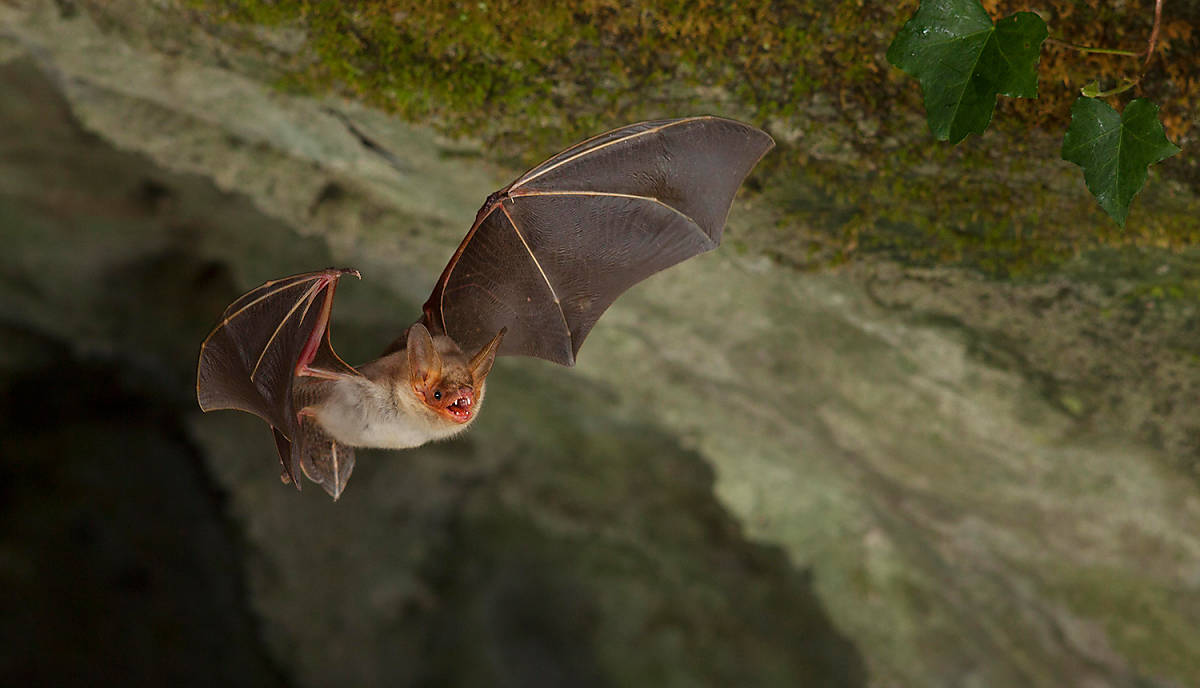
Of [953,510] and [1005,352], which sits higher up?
[1005,352]

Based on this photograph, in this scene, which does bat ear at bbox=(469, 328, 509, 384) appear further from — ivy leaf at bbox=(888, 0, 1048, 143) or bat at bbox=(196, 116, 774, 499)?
ivy leaf at bbox=(888, 0, 1048, 143)

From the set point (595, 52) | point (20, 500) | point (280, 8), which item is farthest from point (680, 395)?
point (20, 500)

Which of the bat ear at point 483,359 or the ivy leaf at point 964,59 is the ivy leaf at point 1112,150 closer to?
the ivy leaf at point 964,59

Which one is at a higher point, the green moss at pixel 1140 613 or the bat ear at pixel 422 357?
the bat ear at pixel 422 357

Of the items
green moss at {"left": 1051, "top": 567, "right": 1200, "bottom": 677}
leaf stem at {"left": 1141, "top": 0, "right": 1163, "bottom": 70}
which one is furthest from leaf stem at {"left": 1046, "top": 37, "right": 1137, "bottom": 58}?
green moss at {"left": 1051, "top": 567, "right": 1200, "bottom": 677}

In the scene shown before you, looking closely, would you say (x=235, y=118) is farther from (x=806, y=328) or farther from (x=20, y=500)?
(x=20, y=500)

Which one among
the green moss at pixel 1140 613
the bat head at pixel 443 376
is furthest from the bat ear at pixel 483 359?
the green moss at pixel 1140 613

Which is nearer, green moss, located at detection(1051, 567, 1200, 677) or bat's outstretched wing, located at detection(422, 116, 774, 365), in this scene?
bat's outstretched wing, located at detection(422, 116, 774, 365)

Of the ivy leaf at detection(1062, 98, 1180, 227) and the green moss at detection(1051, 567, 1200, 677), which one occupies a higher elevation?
the ivy leaf at detection(1062, 98, 1180, 227)
